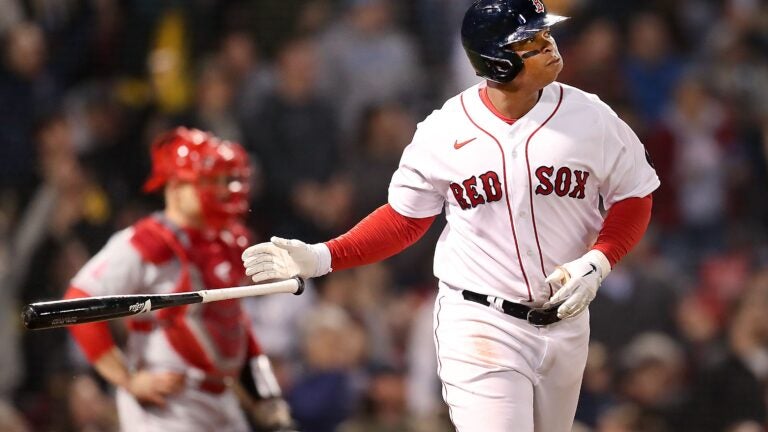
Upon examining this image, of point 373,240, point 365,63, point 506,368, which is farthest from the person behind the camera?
point 365,63

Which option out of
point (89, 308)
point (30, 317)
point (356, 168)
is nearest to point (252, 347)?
point (89, 308)

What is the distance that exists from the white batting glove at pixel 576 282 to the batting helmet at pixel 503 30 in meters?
0.56

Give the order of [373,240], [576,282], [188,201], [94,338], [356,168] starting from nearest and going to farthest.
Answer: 1. [576,282]
2. [373,240]
3. [94,338]
4. [188,201]
5. [356,168]

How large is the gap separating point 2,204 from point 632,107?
3796 mm

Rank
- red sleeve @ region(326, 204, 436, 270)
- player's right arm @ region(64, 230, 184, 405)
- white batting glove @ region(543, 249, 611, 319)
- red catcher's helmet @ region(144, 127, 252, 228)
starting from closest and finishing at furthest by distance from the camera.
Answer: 1. white batting glove @ region(543, 249, 611, 319)
2. red sleeve @ region(326, 204, 436, 270)
3. player's right arm @ region(64, 230, 184, 405)
4. red catcher's helmet @ region(144, 127, 252, 228)

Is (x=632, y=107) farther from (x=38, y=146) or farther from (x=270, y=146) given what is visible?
(x=38, y=146)

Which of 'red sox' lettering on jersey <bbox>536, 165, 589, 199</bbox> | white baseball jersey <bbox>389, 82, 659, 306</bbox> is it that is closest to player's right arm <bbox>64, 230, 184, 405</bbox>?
white baseball jersey <bbox>389, 82, 659, 306</bbox>

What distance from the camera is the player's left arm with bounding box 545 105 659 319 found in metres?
3.67

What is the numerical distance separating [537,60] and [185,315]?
174cm

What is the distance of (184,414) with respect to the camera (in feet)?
16.0

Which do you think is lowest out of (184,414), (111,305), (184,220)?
(184,414)

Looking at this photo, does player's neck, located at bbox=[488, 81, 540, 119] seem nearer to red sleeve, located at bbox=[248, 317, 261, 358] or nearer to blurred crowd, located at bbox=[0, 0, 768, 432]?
red sleeve, located at bbox=[248, 317, 261, 358]

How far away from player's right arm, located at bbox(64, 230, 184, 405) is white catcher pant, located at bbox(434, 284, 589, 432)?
1.33 m

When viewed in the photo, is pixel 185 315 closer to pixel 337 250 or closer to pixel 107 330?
pixel 107 330
